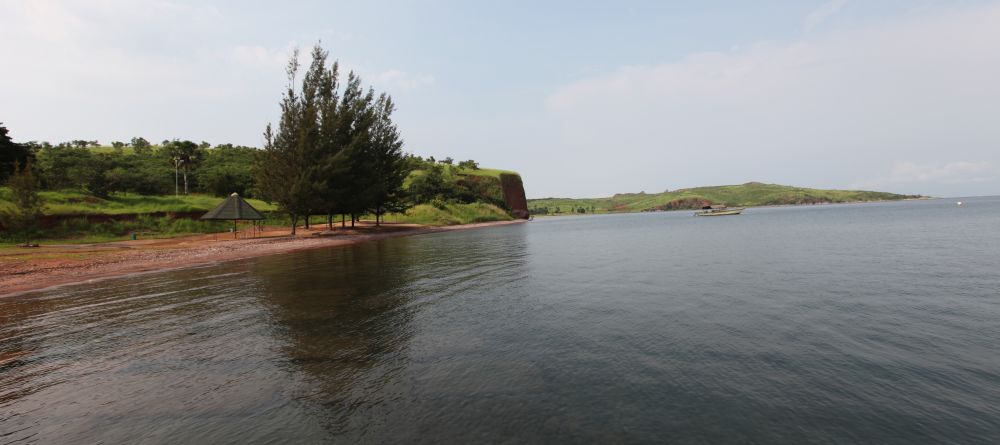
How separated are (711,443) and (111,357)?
42.6ft

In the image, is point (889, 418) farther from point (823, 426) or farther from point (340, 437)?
point (340, 437)

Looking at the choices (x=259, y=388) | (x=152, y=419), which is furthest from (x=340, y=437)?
(x=152, y=419)

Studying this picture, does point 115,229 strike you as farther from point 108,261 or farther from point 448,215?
point 448,215

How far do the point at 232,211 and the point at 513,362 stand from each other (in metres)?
48.5

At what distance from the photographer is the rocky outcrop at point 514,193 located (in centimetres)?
13962

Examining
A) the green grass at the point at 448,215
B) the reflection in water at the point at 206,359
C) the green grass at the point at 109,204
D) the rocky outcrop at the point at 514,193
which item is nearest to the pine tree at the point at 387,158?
the green grass at the point at 448,215

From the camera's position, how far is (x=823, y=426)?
627 cm

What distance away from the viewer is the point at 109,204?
52.1 metres

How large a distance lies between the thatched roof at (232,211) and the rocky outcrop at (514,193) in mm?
93125

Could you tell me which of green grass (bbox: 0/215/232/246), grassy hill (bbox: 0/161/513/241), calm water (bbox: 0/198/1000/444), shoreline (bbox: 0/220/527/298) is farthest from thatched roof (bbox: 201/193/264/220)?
calm water (bbox: 0/198/1000/444)

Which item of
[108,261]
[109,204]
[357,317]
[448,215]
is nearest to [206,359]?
[357,317]

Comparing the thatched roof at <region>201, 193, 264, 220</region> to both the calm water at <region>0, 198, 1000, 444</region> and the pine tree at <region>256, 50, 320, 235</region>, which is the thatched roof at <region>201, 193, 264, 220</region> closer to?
the pine tree at <region>256, 50, 320, 235</region>

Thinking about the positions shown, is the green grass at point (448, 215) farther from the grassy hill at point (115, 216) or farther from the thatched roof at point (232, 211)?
the thatched roof at point (232, 211)

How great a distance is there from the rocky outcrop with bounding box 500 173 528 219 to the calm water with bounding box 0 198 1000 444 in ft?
395
